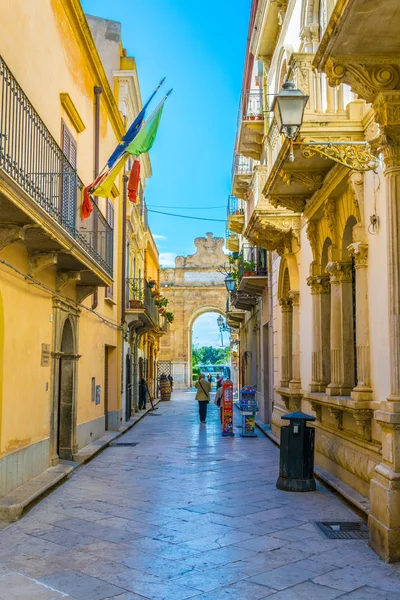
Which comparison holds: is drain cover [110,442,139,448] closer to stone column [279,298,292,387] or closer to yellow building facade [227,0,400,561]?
yellow building facade [227,0,400,561]

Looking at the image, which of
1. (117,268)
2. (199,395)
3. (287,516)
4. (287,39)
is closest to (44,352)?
(287,516)

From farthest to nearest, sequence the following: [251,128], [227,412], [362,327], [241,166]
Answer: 1. [241,166]
2. [227,412]
3. [251,128]
4. [362,327]

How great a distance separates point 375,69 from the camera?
5977 millimetres

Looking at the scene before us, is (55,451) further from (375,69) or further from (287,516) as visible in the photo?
(375,69)

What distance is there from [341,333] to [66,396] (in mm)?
5575

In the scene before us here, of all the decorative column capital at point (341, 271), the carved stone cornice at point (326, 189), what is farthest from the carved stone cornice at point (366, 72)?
the decorative column capital at point (341, 271)

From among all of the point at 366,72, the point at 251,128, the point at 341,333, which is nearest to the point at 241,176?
the point at 251,128

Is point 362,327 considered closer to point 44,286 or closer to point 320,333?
point 320,333

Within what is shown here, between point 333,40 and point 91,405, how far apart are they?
11.1 metres

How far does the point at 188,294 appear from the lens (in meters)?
49.3

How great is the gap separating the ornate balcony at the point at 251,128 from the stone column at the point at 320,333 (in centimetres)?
556

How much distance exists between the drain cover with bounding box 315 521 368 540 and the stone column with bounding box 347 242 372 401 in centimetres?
149

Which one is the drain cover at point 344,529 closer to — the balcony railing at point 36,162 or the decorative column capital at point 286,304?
the balcony railing at point 36,162

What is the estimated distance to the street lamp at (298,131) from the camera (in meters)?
6.67
